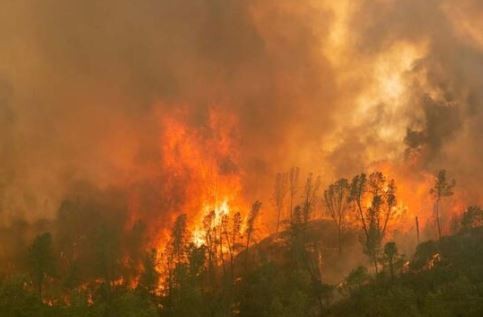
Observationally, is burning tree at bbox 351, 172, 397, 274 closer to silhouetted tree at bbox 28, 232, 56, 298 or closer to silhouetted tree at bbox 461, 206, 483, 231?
silhouetted tree at bbox 461, 206, 483, 231

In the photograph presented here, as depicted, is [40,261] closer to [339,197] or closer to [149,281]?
[149,281]

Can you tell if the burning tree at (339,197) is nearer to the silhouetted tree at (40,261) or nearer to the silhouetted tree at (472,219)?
the silhouetted tree at (472,219)

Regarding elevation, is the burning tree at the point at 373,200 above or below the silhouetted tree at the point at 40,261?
above

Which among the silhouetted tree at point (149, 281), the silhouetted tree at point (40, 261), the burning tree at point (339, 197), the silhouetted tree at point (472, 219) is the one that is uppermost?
the burning tree at point (339, 197)

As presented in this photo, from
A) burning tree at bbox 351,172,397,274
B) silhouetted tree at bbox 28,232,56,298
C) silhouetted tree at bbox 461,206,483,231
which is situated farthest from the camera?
silhouetted tree at bbox 461,206,483,231

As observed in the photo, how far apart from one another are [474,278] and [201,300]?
214 ft

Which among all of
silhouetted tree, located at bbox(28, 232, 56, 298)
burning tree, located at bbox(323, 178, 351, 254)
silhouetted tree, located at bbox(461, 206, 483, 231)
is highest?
burning tree, located at bbox(323, 178, 351, 254)

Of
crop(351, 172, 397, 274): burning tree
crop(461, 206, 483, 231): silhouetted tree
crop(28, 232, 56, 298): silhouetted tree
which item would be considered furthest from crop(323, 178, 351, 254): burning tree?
crop(28, 232, 56, 298): silhouetted tree

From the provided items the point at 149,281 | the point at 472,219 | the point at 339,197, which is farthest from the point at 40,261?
the point at 472,219

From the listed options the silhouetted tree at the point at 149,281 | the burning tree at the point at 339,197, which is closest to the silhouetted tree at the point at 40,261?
the silhouetted tree at the point at 149,281

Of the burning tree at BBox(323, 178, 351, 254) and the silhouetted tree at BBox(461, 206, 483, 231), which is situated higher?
the burning tree at BBox(323, 178, 351, 254)

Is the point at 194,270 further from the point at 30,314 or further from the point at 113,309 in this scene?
the point at 30,314

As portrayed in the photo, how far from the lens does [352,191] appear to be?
6816 inches

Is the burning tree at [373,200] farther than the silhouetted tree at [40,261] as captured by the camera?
Yes
